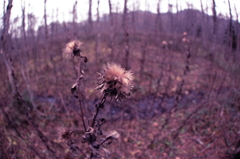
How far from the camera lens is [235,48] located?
11.9 feet

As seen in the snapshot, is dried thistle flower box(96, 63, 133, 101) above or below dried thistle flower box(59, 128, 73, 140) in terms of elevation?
above

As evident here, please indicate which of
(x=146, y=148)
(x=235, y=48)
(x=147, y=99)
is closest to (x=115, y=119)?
(x=146, y=148)

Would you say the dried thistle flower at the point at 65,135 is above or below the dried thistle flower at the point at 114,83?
below

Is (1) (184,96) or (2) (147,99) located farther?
(1) (184,96)

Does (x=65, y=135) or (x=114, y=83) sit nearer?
(x=114, y=83)

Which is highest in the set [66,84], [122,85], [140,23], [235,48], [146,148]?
[140,23]

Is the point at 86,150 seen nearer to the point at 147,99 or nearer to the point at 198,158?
the point at 198,158

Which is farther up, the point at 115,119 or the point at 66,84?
the point at 66,84

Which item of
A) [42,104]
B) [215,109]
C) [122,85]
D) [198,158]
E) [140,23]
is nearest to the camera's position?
[122,85]

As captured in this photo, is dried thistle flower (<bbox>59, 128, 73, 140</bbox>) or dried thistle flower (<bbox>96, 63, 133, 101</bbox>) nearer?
dried thistle flower (<bbox>96, 63, 133, 101</bbox>)

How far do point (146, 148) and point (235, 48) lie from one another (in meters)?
2.84

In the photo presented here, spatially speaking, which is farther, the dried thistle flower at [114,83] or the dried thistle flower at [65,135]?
the dried thistle flower at [65,135]

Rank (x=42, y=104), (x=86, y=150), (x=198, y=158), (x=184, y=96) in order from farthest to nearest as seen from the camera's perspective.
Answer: (x=184, y=96) → (x=42, y=104) → (x=86, y=150) → (x=198, y=158)

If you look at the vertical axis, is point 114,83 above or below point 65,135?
above
